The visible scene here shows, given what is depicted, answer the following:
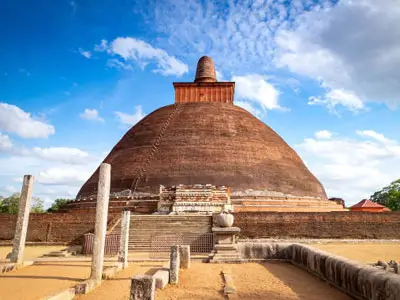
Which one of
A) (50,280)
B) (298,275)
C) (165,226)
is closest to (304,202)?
(165,226)

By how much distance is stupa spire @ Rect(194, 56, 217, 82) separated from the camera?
26.5 m

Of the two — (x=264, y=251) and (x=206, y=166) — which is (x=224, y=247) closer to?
(x=264, y=251)

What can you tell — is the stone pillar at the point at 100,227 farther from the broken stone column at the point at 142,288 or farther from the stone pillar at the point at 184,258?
the broken stone column at the point at 142,288

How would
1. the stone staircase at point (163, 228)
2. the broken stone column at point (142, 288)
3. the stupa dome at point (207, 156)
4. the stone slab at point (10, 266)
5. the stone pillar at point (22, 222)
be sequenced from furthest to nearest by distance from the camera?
the stupa dome at point (207, 156) → the stone staircase at point (163, 228) → the stone pillar at point (22, 222) → the stone slab at point (10, 266) → the broken stone column at point (142, 288)

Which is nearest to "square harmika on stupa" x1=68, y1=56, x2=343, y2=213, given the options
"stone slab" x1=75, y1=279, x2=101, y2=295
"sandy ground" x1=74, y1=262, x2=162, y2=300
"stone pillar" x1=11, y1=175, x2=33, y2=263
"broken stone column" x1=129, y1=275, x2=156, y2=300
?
"stone pillar" x1=11, y1=175, x2=33, y2=263

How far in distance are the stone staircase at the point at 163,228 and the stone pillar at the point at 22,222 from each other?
4.40m

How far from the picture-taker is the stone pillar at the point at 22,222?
748 cm

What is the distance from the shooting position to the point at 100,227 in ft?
19.6

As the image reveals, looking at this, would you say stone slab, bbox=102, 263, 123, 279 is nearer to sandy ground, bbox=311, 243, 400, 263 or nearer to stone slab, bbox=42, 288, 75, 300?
stone slab, bbox=42, 288, 75, 300

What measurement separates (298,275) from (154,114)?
736 inches

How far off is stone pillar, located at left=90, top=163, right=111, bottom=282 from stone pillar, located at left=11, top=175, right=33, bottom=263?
2884mm

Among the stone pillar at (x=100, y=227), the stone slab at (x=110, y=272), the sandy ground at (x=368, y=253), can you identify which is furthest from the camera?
the sandy ground at (x=368, y=253)

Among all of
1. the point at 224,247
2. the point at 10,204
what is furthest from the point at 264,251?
the point at 10,204

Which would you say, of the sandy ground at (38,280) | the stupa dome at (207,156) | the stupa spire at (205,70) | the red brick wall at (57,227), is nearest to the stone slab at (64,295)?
the sandy ground at (38,280)
